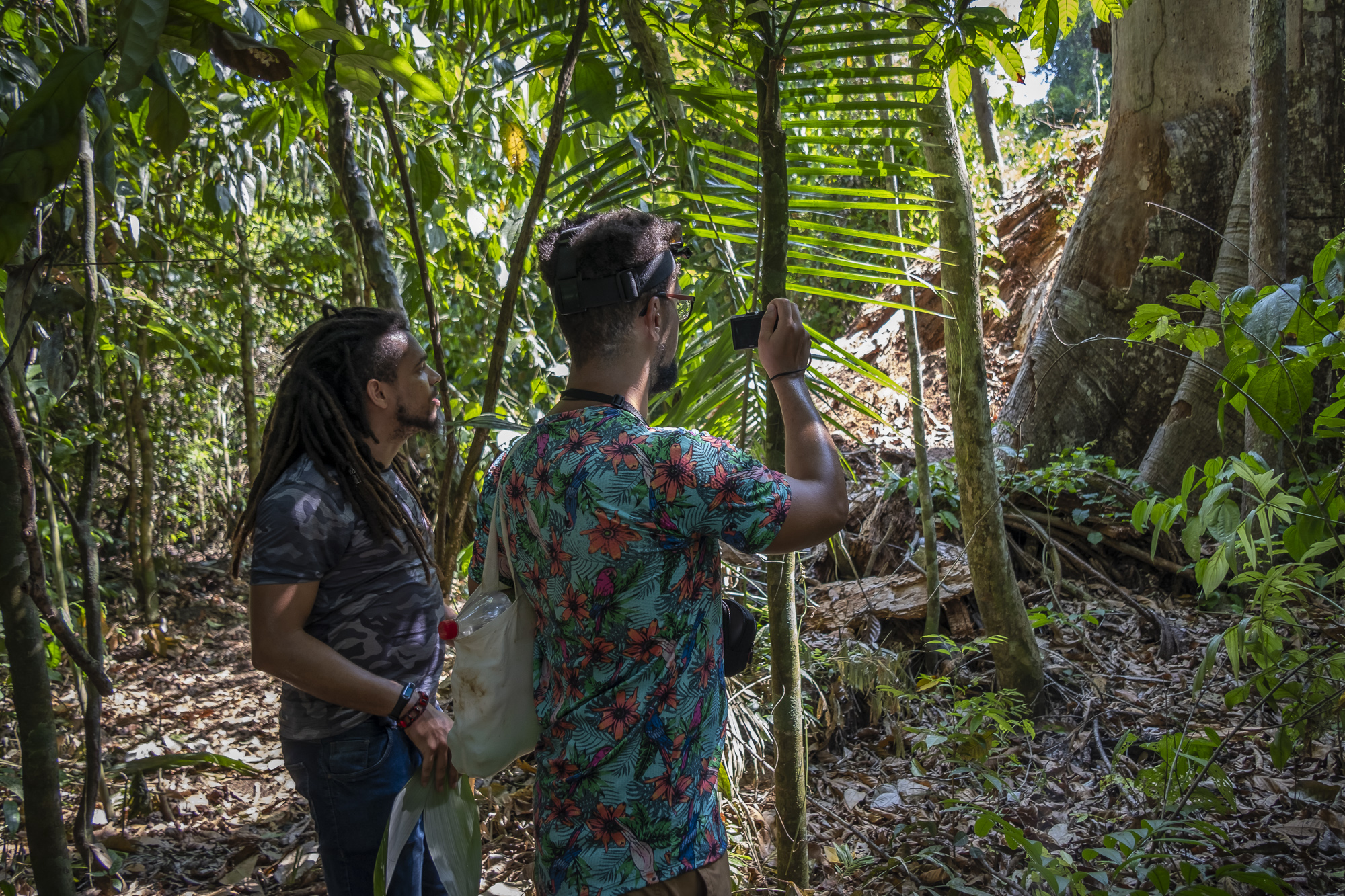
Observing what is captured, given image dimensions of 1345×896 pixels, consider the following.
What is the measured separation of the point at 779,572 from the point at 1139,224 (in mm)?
4226

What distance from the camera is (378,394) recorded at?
6.15 feet

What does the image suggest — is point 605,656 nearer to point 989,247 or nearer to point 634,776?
point 634,776

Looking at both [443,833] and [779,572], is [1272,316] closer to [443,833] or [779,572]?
[779,572]

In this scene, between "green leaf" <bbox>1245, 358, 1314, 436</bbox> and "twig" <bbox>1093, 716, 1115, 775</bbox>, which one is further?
"twig" <bbox>1093, 716, 1115, 775</bbox>

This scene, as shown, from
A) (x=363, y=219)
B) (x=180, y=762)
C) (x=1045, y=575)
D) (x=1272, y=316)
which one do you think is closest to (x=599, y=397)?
(x=1272, y=316)

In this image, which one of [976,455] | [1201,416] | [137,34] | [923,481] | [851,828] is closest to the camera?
[137,34]

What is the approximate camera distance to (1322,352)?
1576mm

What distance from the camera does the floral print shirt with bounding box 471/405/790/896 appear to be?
1201 millimetres

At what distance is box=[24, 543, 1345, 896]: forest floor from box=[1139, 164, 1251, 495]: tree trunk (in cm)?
67

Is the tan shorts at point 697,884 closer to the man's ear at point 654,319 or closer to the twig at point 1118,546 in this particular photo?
the man's ear at point 654,319

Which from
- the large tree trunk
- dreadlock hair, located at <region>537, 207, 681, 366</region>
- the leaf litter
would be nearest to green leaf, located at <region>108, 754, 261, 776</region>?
the leaf litter

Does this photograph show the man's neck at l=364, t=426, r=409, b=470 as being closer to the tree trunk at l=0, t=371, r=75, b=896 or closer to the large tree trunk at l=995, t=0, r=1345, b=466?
the tree trunk at l=0, t=371, r=75, b=896

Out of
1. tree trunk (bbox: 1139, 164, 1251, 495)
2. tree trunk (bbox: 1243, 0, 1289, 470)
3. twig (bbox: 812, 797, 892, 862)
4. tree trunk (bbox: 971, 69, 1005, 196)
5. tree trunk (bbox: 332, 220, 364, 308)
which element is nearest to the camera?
twig (bbox: 812, 797, 892, 862)

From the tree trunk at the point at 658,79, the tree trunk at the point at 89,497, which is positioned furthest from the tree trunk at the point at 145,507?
the tree trunk at the point at 658,79
